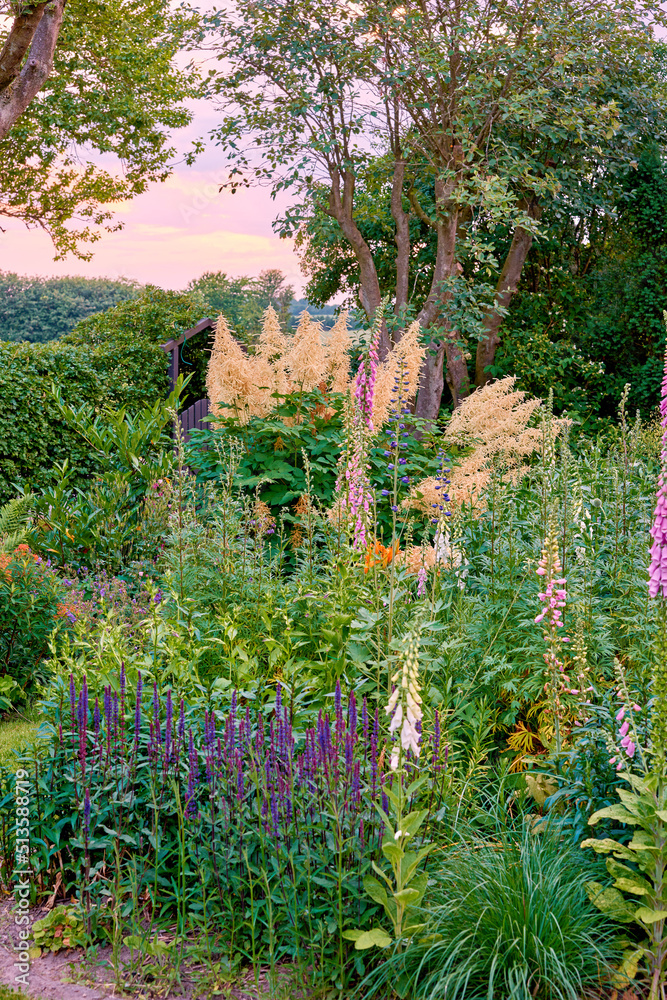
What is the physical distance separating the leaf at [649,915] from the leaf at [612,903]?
111 mm

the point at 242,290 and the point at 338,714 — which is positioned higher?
the point at 242,290

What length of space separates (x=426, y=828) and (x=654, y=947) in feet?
2.48

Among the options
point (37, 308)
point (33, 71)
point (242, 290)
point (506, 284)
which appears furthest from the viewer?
point (242, 290)

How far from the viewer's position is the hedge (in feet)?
31.2

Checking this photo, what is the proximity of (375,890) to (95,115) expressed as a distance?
16716 millimetres

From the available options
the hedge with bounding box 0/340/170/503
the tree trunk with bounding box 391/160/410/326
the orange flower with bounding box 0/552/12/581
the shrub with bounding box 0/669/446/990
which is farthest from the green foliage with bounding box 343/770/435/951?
the tree trunk with bounding box 391/160/410/326

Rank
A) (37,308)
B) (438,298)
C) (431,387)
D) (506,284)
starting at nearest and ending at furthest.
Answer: (438,298)
(431,387)
(506,284)
(37,308)

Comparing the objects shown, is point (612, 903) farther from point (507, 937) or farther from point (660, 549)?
point (660, 549)

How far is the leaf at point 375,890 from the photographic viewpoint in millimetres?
2398

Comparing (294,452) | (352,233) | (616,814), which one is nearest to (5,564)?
(294,452)

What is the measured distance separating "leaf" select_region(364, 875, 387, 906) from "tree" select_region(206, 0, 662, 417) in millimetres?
8858

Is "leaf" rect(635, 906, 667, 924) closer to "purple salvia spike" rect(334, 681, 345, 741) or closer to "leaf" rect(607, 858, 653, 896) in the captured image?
"leaf" rect(607, 858, 653, 896)

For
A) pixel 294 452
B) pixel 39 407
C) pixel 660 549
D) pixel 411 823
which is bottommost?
pixel 411 823

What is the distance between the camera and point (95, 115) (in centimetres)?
1589
